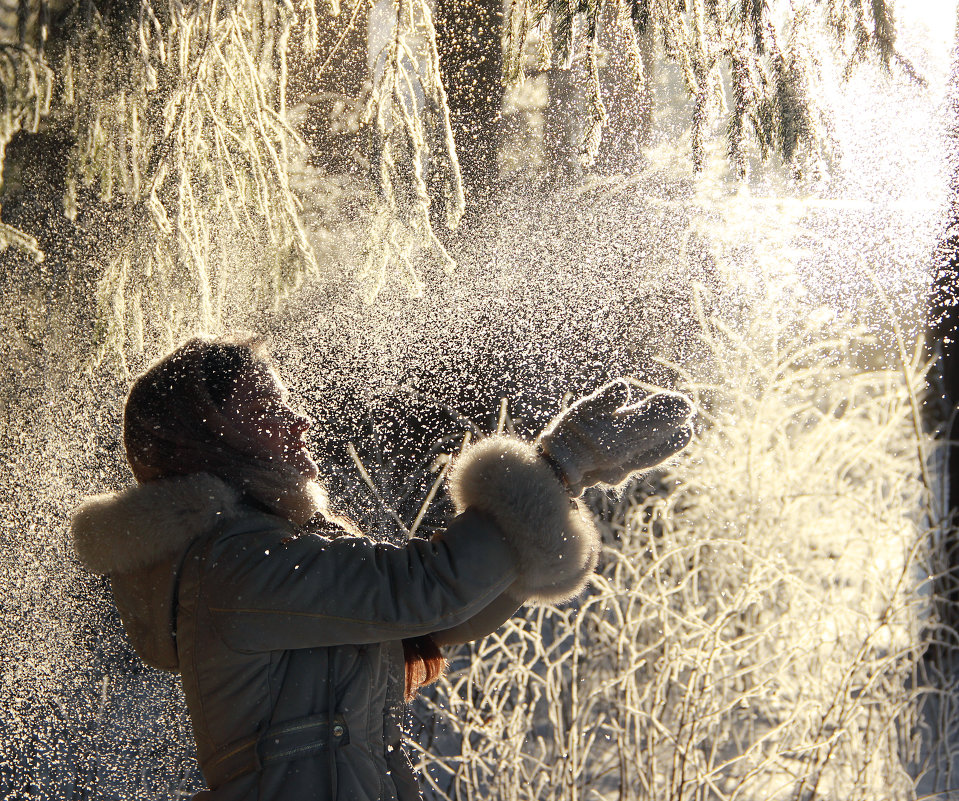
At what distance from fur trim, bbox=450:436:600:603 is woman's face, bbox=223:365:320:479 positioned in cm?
24

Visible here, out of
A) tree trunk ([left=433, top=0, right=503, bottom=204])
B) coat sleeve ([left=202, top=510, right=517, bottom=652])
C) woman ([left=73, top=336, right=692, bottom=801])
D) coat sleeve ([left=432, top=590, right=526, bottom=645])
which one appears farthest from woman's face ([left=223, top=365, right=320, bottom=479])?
tree trunk ([left=433, top=0, right=503, bottom=204])

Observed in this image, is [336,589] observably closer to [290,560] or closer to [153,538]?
[290,560]

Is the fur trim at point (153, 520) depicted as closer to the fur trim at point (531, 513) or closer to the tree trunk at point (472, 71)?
the fur trim at point (531, 513)

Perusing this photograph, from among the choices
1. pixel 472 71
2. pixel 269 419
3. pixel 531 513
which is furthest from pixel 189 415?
pixel 472 71

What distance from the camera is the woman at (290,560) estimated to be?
1.06 meters

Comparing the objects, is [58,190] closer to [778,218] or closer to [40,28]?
[40,28]

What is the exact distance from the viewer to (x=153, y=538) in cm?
112

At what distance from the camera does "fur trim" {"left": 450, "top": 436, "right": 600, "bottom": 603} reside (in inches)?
44.1

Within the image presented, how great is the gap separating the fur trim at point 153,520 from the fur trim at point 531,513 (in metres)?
0.34

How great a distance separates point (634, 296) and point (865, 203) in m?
1.02

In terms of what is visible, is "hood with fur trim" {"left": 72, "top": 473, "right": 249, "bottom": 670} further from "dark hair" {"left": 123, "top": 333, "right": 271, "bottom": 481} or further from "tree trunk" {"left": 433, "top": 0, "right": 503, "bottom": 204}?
"tree trunk" {"left": 433, "top": 0, "right": 503, "bottom": 204}

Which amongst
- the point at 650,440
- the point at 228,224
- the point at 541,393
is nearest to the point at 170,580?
the point at 650,440

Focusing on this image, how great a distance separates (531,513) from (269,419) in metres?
0.41

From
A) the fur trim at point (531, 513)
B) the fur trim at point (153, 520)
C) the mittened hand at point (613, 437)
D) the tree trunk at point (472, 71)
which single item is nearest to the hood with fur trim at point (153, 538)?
the fur trim at point (153, 520)
